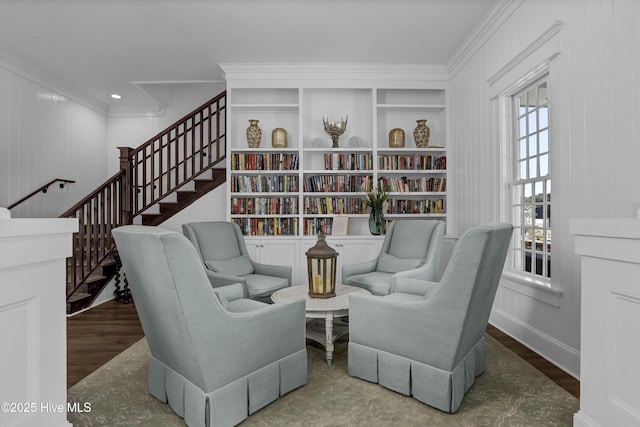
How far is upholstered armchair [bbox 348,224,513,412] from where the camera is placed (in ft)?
5.87

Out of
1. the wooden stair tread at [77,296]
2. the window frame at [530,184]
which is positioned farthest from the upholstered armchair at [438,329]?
the wooden stair tread at [77,296]

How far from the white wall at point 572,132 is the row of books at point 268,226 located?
7.61 ft

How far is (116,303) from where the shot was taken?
447 centimetres

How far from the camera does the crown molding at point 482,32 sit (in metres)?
3.14

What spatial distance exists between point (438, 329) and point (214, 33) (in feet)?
11.6

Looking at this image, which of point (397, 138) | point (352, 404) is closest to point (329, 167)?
point (397, 138)

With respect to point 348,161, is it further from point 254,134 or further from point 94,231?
point 94,231

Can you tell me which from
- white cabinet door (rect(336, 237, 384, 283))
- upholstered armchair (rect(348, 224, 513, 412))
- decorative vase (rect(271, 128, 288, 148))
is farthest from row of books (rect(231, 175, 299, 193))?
upholstered armchair (rect(348, 224, 513, 412))

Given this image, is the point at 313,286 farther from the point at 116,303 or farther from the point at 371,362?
the point at 116,303

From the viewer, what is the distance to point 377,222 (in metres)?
4.45

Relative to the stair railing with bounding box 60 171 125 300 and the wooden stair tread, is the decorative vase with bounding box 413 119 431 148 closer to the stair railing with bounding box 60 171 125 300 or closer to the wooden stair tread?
the stair railing with bounding box 60 171 125 300

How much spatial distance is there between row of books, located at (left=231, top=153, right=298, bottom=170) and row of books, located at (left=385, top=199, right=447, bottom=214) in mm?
1350

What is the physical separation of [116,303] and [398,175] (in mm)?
3963

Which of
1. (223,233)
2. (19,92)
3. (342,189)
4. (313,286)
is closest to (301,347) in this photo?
(313,286)
